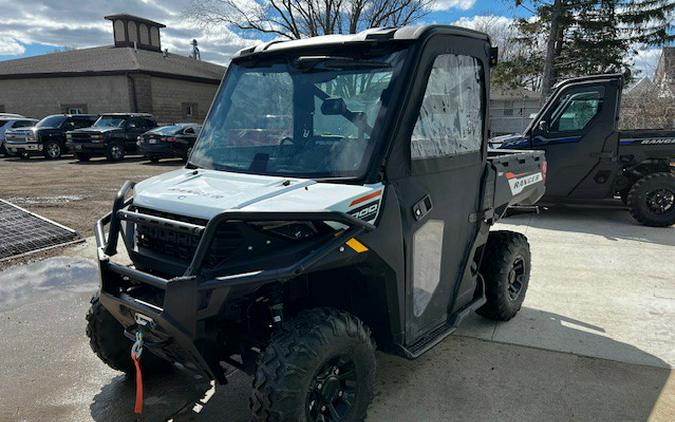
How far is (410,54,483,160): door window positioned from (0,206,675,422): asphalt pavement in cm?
159

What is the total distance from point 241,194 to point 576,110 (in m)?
7.61

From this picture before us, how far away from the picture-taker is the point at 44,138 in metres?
19.1

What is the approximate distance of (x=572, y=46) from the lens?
20688 mm

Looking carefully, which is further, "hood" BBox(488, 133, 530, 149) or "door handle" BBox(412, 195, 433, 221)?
"hood" BBox(488, 133, 530, 149)

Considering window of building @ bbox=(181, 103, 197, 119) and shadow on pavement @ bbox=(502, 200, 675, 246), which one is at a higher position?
window of building @ bbox=(181, 103, 197, 119)

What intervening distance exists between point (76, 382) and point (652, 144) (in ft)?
28.9

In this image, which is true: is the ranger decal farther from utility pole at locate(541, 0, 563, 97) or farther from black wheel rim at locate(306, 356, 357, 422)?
utility pole at locate(541, 0, 563, 97)

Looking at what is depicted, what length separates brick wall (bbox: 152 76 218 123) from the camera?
27312 millimetres

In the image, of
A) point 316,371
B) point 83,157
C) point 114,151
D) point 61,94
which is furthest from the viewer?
point 61,94

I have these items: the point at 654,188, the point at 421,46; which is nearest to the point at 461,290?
the point at 421,46

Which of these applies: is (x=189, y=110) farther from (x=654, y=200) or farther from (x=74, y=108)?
(x=654, y=200)

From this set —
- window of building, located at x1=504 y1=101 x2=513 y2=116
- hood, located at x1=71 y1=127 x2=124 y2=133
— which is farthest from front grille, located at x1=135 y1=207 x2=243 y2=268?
window of building, located at x1=504 y1=101 x2=513 y2=116

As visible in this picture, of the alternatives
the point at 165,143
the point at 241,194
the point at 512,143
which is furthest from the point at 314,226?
the point at 165,143

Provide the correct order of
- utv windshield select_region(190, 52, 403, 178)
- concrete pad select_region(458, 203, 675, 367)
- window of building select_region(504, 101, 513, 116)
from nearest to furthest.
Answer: utv windshield select_region(190, 52, 403, 178) < concrete pad select_region(458, 203, 675, 367) < window of building select_region(504, 101, 513, 116)
